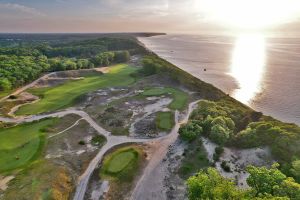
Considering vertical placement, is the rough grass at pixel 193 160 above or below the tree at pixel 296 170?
below

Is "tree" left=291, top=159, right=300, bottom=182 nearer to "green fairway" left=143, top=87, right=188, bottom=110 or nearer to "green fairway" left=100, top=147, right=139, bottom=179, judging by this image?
"green fairway" left=100, top=147, right=139, bottom=179

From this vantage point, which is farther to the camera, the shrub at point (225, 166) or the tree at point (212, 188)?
the shrub at point (225, 166)

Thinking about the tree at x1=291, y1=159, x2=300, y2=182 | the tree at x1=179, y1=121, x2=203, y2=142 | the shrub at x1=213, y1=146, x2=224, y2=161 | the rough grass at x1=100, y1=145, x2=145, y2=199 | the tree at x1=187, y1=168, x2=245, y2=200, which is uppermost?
the tree at x1=187, y1=168, x2=245, y2=200

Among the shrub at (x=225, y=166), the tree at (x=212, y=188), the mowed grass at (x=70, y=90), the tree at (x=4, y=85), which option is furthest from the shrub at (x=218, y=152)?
the tree at (x=4, y=85)

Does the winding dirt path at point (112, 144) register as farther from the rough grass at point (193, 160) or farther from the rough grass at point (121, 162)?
the rough grass at point (193, 160)

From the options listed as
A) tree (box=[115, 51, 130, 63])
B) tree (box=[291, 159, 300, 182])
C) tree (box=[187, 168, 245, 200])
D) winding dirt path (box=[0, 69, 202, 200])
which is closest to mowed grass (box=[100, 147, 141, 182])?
winding dirt path (box=[0, 69, 202, 200])

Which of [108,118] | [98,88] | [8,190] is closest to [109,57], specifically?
[98,88]
